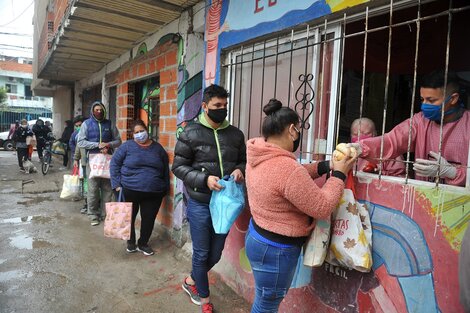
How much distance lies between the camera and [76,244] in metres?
4.29

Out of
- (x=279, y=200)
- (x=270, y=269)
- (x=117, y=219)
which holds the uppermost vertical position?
(x=279, y=200)

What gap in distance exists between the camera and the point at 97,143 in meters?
4.99

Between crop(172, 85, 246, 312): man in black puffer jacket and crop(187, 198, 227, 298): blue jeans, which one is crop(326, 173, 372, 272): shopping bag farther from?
crop(187, 198, 227, 298): blue jeans

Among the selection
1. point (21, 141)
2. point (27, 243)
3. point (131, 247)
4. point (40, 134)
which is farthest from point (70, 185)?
point (40, 134)

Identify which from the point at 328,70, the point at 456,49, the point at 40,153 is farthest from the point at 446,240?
the point at 40,153

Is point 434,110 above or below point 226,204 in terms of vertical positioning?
above

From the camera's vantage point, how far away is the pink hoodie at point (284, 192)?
1.69 meters

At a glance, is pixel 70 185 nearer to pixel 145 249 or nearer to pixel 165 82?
pixel 145 249

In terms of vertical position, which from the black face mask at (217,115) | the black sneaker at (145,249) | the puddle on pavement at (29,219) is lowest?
the puddle on pavement at (29,219)

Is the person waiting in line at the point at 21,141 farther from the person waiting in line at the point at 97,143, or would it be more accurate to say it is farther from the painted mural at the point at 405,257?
the painted mural at the point at 405,257

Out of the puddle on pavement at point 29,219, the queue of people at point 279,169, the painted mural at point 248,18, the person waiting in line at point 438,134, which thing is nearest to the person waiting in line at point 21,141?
the puddle on pavement at point 29,219

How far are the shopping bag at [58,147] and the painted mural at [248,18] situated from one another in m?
8.17

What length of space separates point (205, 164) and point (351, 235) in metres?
1.27

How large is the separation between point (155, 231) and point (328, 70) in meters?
3.44
